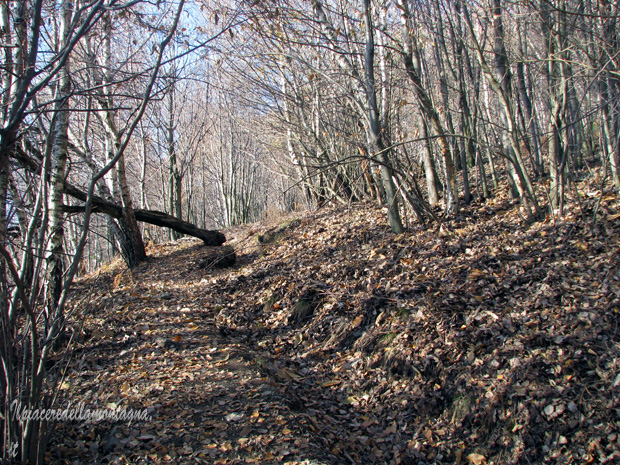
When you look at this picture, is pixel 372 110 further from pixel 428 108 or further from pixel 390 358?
pixel 390 358

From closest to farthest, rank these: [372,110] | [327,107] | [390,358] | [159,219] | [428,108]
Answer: [390,358] < [372,110] < [428,108] < [327,107] < [159,219]

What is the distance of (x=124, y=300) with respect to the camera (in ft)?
22.1

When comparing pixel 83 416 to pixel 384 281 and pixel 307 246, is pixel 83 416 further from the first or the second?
pixel 307 246

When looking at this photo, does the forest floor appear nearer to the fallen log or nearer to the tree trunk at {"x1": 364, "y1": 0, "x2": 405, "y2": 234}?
the tree trunk at {"x1": 364, "y1": 0, "x2": 405, "y2": 234}

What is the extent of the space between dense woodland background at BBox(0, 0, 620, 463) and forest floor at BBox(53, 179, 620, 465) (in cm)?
56

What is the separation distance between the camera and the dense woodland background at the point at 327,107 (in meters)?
2.64

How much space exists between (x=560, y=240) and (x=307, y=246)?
449 centimetres

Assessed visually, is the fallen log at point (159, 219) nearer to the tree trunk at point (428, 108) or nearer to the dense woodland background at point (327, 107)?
the dense woodland background at point (327, 107)

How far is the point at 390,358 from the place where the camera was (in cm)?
442

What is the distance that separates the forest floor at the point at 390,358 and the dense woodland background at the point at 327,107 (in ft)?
1.85

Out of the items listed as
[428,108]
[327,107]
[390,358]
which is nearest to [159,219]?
[327,107]

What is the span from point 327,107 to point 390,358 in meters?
6.21

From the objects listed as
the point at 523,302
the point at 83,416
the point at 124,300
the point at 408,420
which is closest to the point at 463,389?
the point at 408,420

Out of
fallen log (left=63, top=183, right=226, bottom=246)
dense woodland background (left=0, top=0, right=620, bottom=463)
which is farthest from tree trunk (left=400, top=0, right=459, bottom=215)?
fallen log (left=63, top=183, right=226, bottom=246)
